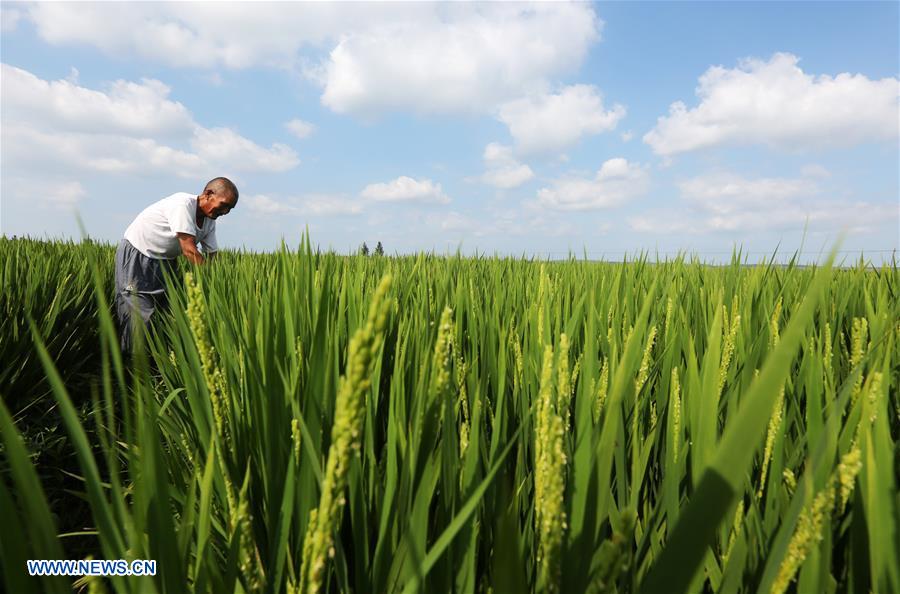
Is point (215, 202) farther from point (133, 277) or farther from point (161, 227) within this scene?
point (133, 277)

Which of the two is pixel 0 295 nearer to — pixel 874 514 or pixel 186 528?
pixel 186 528

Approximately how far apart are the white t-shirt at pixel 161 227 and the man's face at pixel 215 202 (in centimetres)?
13

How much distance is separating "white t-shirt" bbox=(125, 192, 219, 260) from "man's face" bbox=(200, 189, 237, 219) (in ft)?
0.42

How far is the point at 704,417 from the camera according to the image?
2.16ft

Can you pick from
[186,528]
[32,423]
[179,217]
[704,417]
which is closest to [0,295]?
[32,423]

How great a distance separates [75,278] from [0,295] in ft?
3.99

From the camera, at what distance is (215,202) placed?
4113 millimetres

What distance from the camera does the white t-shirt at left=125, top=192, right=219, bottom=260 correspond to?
12.7 ft

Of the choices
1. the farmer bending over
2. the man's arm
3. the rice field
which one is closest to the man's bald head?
the farmer bending over

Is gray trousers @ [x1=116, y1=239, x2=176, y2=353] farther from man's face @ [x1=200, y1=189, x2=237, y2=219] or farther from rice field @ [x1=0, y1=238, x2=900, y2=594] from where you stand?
rice field @ [x1=0, y1=238, x2=900, y2=594]

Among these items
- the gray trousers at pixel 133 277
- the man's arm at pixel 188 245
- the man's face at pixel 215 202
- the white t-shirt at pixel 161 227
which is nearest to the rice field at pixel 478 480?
the man's arm at pixel 188 245

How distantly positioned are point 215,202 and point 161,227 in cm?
46

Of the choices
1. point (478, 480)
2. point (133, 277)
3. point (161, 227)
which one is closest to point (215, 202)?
point (161, 227)

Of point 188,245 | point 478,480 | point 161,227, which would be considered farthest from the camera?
point 161,227
